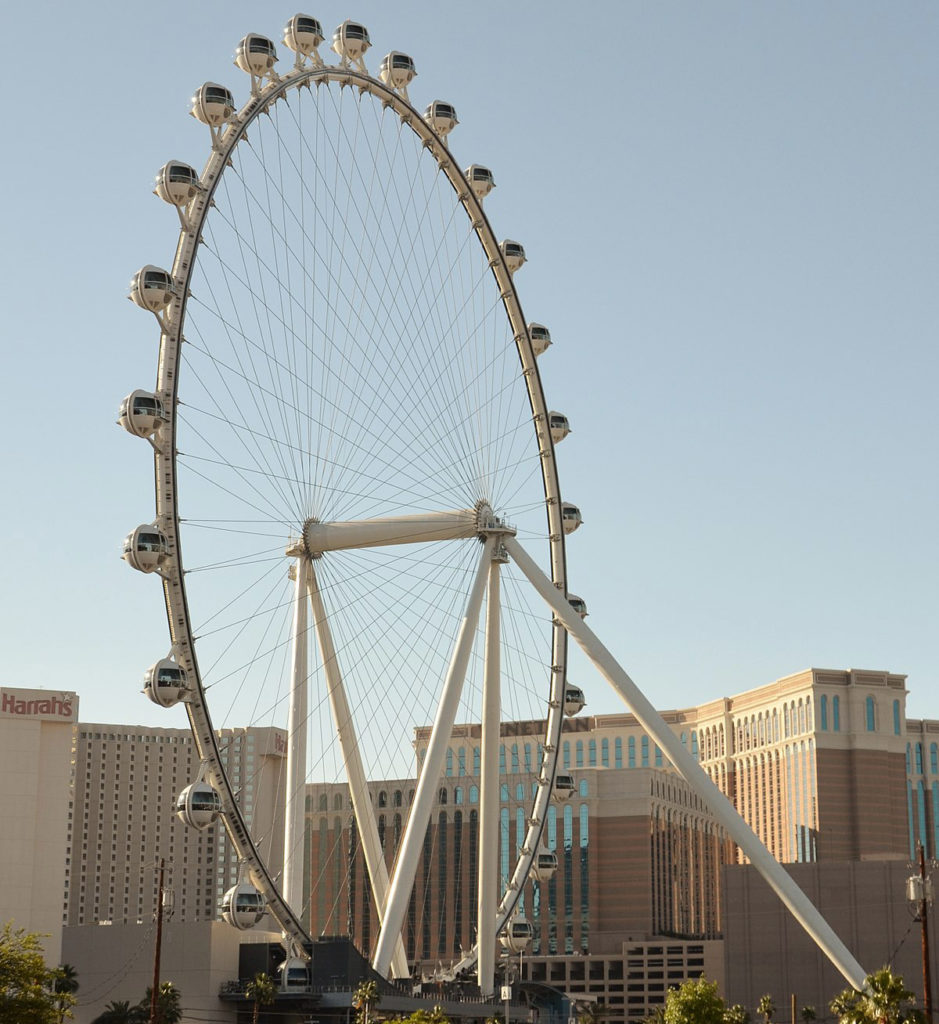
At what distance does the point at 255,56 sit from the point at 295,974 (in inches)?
1219

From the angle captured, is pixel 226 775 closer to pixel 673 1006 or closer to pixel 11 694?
pixel 673 1006

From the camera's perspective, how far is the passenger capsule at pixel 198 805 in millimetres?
52594

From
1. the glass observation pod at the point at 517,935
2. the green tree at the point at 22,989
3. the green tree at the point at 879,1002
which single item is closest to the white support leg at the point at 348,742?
the glass observation pod at the point at 517,935

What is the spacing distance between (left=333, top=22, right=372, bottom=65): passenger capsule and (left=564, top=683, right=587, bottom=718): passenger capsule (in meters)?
26.1

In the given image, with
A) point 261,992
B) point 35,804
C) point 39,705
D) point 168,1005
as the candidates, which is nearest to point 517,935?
point 261,992

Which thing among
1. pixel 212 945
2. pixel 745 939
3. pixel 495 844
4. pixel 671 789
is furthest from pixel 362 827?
pixel 671 789

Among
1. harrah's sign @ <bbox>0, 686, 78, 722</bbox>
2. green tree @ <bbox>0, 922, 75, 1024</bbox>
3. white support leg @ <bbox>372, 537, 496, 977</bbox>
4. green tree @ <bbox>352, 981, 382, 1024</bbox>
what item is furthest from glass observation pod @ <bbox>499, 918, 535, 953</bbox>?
harrah's sign @ <bbox>0, 686, 78, 722</bbox>

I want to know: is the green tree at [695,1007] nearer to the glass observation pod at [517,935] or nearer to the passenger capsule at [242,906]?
the glass observation pod at [517,935]

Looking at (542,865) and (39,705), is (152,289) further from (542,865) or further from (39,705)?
(39,705)

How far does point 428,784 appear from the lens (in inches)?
2371

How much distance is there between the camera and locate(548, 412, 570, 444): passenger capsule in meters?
70.8

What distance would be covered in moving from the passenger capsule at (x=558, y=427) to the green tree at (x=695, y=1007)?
34524 mm

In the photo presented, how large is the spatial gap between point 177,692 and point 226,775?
118 inches

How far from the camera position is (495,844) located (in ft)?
216
